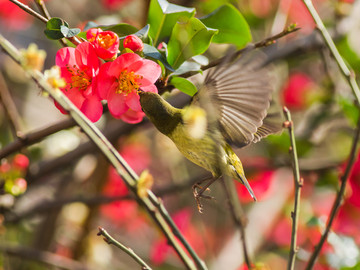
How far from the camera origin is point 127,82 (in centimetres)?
90

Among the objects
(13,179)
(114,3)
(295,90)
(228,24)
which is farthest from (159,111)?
(295,90)

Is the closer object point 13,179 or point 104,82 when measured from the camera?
point 104,82

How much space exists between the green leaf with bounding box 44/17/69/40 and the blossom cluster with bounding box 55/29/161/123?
1.1 inches

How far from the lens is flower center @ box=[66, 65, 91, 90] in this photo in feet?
2.89

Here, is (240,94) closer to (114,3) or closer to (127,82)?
(127,82)

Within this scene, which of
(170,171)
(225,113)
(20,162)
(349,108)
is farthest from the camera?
(170,171)

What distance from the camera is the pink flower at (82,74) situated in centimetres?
85

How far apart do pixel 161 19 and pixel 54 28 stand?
232mm

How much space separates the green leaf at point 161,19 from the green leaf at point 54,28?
0.67ft

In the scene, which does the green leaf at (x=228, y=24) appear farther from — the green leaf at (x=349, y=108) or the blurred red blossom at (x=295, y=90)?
the blurred red blossom at (x=295, y=90)

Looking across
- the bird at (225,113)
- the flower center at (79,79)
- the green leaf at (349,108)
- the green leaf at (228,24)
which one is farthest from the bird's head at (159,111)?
the green leaf at (349,108)

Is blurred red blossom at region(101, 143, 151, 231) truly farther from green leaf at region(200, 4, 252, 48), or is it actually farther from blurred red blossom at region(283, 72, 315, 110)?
green leaf at region(200, 4, 252, 48)

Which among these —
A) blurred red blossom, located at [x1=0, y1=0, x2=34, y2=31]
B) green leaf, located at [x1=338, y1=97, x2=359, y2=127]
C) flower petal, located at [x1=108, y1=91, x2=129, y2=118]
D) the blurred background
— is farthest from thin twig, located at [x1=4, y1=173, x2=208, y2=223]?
blurred red blossom, located at [x1=0, y1=0, x2=34, y2=31]

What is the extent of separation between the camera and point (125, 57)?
0.85m
